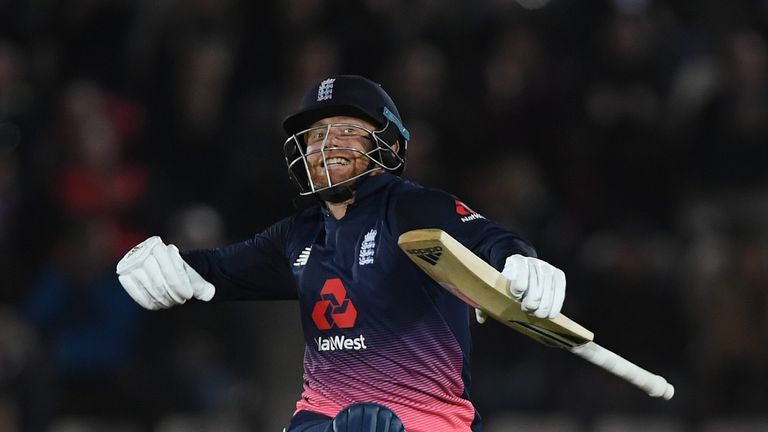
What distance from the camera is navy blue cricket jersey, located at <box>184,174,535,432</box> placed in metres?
4.48

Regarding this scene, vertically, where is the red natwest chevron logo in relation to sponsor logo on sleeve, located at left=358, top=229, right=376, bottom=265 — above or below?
below

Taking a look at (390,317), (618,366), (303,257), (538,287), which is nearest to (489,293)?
(538,287)

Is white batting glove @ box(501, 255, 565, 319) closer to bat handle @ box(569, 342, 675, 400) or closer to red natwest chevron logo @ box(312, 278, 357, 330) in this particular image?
bat handle @ box(569, 342, 675, 400)

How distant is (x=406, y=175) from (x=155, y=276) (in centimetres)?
362

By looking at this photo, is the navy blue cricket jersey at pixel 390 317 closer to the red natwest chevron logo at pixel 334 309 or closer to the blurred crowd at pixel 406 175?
the red natwest chevron logo at pixel 334 309

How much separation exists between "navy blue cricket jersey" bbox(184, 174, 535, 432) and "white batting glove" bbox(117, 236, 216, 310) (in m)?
0.48

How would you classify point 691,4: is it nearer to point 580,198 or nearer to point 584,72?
point 584,72

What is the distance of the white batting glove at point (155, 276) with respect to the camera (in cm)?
487

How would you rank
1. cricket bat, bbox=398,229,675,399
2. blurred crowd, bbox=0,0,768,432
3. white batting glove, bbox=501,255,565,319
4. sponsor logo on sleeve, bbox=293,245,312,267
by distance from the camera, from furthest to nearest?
blurred crowd, bbox=0,0,768,432 < sponsor logo on sleeve, bbox=293,245,312,267 < cricket bat, bbox=398,229,675,399 < white batting glove, bbox=501,255,565,319

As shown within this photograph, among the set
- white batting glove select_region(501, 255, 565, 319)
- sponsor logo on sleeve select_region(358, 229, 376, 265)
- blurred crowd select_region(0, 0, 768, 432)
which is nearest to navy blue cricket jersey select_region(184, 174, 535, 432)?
sponsor logo on sleeve select_region(358, 229, 376, 265)

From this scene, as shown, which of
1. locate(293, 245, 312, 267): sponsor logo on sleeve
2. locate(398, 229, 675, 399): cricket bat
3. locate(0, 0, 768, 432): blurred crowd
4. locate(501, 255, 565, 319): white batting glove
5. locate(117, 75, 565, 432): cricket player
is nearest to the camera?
locate(501, 255, 565, 319): white batting glove

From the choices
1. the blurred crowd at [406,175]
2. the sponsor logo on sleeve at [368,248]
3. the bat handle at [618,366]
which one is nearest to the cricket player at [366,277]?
the sponsor logo on sleeve at [368,248]

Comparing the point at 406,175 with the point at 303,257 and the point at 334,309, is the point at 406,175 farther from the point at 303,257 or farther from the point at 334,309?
the point at 334,309

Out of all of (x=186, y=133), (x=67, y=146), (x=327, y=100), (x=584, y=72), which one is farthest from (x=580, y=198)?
(x=327, y=100)
